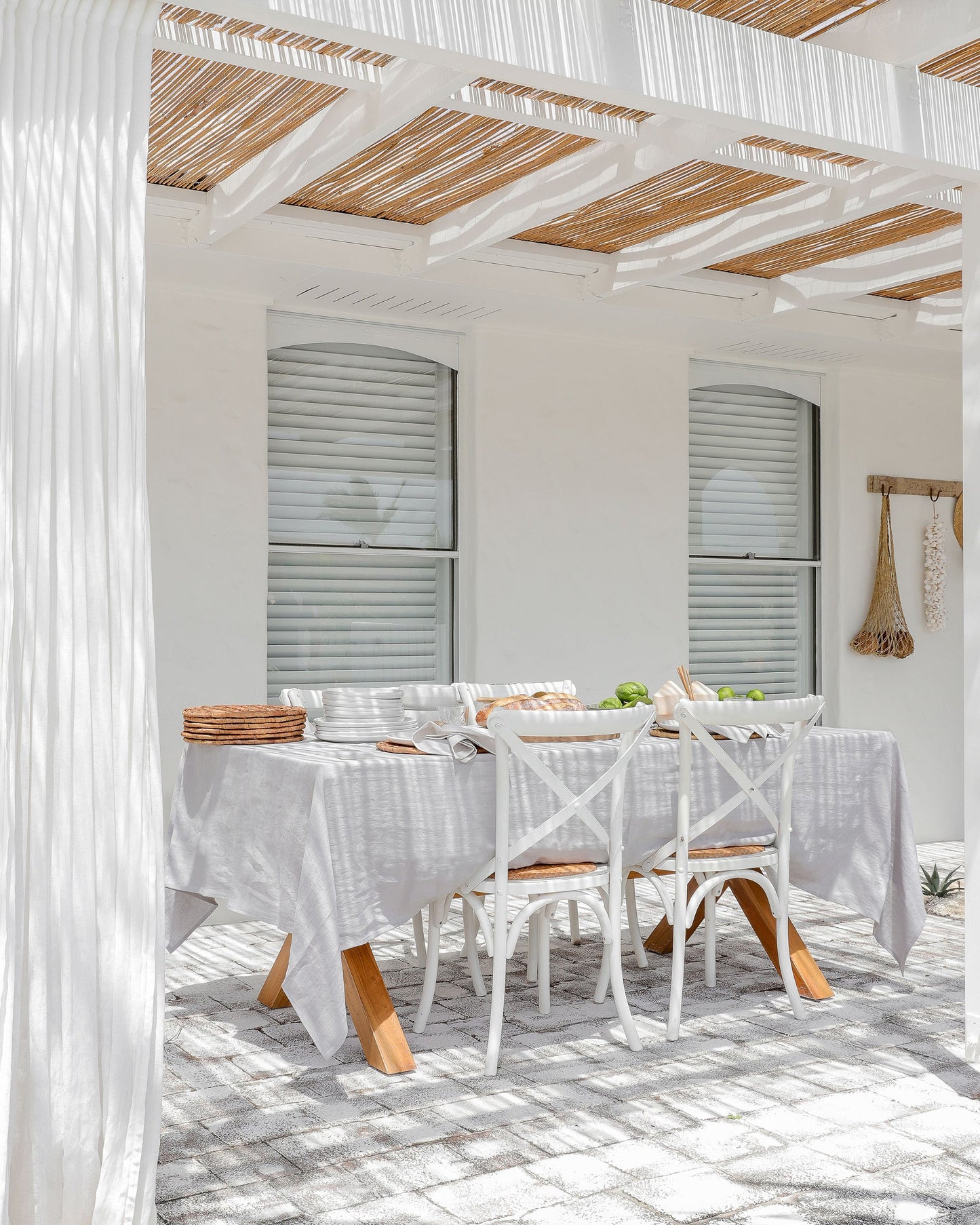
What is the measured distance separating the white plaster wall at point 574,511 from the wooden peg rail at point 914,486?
1.20 metres

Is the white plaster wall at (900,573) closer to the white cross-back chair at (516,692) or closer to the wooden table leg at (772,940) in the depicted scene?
the white cross-back chair at (516,692)

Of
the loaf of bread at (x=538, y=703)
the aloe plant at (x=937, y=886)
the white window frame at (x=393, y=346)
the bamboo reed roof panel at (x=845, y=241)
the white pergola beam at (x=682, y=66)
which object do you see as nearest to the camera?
the white pergola beam at (x=682, y=66)

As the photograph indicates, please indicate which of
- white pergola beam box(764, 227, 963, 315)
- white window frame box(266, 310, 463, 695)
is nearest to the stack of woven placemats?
white window frame box(266, 310, 463, 695)

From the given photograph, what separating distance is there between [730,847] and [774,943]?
0.51 meters

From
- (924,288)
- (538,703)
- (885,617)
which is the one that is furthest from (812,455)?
(538,703)

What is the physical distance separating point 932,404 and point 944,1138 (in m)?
5.00

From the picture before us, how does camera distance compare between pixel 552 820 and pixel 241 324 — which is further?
pixel 241 324

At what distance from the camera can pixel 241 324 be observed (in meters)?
5.18

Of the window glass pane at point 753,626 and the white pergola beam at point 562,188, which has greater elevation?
the white pergola beam at point 562,188

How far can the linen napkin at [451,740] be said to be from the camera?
3.31 meters

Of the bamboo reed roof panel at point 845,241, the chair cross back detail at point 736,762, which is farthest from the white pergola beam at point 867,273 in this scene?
the chair cross back detail at point 736,762

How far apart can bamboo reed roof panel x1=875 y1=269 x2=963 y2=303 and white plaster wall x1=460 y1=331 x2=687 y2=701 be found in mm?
1021

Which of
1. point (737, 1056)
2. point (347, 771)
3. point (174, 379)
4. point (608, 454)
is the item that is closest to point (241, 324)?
point (174, 379)

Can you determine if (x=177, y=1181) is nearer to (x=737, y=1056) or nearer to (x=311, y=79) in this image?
(x=737, y=1056)
